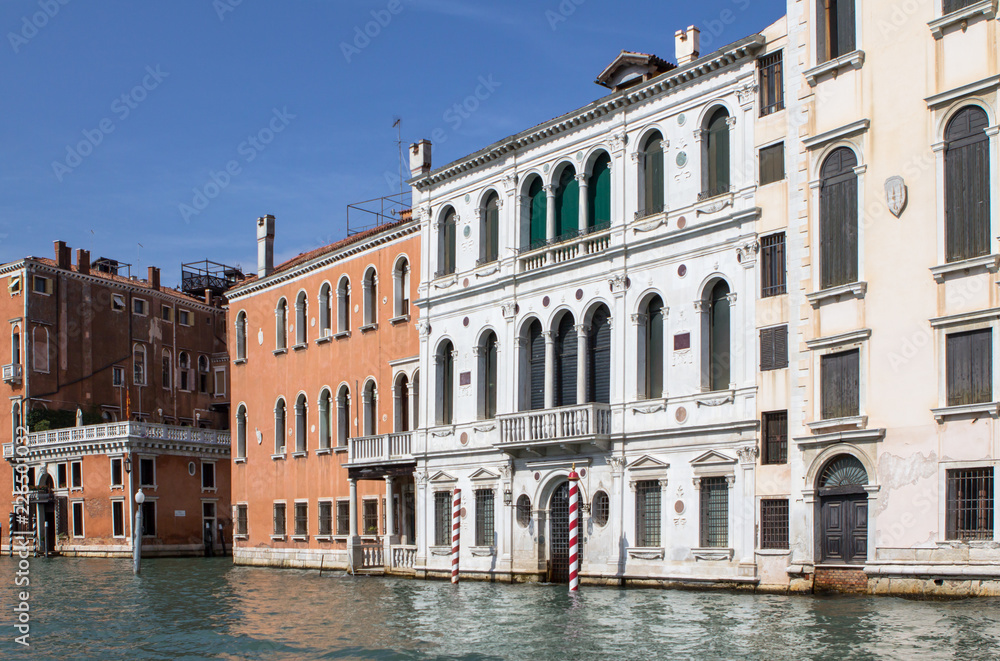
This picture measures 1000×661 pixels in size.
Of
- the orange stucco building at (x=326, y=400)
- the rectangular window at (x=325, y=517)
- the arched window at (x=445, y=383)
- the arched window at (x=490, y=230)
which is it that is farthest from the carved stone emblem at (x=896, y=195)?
the rectangular window at (x=325, y=517)

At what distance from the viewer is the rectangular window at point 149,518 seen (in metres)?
49.7

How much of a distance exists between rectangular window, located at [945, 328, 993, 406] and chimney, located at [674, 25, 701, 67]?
9731 millimetres

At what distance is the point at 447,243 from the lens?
105 ft

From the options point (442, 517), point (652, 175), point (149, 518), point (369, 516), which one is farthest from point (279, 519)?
point (652, 175)

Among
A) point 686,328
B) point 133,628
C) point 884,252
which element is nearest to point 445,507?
point 686,328

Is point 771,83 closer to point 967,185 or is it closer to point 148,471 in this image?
point 967,185

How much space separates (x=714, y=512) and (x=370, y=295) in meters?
14.9

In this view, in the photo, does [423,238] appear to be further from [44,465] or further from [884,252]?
[44,465]

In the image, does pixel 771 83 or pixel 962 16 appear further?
pixel 771 83

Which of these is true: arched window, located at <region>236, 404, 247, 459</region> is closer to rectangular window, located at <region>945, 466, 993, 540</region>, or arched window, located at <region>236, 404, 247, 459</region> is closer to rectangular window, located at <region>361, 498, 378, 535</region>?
rectangular window, located at <region>361, 498, 378, 535</region>

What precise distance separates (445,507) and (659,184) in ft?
35.2

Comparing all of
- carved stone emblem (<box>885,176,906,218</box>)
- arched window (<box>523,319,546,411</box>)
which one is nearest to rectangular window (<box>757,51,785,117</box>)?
carved stone emblem (<box>885,176,906,218</box>)

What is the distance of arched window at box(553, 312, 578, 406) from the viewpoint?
27.8 metres

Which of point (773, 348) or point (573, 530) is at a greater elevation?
point (773, 348)
